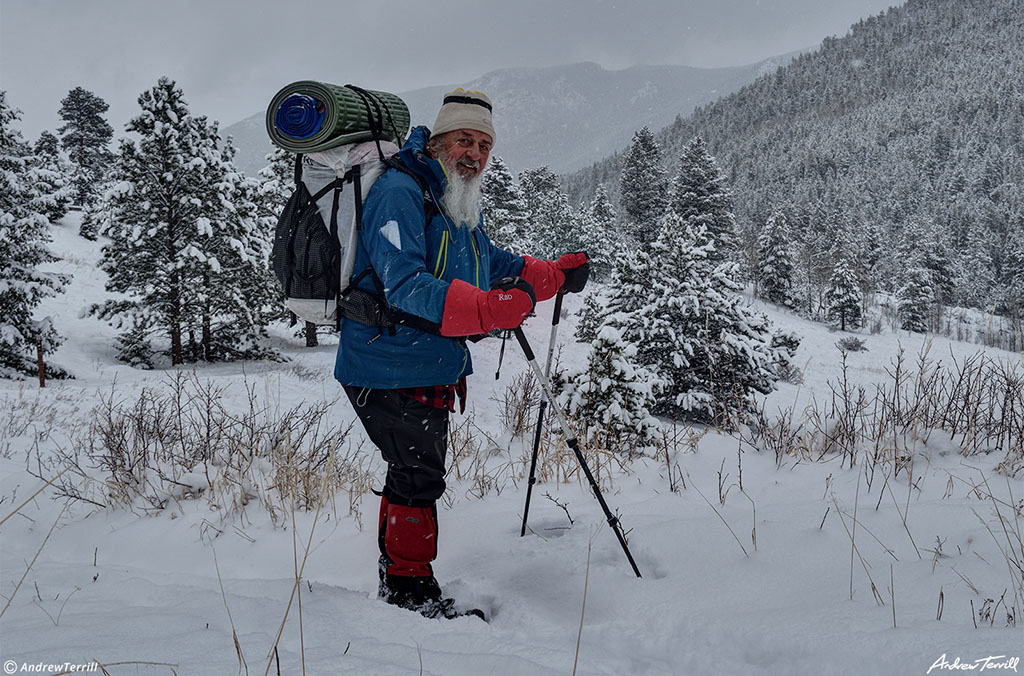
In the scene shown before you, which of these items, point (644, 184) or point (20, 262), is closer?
point (20, 262)

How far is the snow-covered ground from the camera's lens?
1.43 metres

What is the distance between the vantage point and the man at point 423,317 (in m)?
1.85

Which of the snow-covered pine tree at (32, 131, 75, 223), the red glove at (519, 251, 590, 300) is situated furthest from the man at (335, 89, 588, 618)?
the snow-covered pine tree at (32, 131, 75, 223)

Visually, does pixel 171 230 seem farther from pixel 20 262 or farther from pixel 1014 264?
pixel 1014 264

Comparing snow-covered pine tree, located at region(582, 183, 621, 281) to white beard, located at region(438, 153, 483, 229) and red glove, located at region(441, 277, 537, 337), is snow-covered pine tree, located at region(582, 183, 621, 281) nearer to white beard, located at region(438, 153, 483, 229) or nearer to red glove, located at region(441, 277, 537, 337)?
white beard, located at region(438, 153, 483, 229)

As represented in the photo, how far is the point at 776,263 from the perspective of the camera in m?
45.0

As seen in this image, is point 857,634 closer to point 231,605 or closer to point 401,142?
point 231,605

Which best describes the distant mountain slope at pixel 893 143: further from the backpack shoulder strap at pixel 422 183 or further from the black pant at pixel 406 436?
the black pant at pixel 406 436

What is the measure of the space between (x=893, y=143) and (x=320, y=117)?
152 m

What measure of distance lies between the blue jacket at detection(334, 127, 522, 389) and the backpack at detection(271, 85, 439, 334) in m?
0.05

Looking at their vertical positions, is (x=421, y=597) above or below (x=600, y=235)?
below

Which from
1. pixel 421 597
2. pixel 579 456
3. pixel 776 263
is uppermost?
pixel 776 263

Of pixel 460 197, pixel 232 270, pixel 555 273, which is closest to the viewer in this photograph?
pixel 460 197

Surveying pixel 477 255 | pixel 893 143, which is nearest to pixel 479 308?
pixel 477 255
